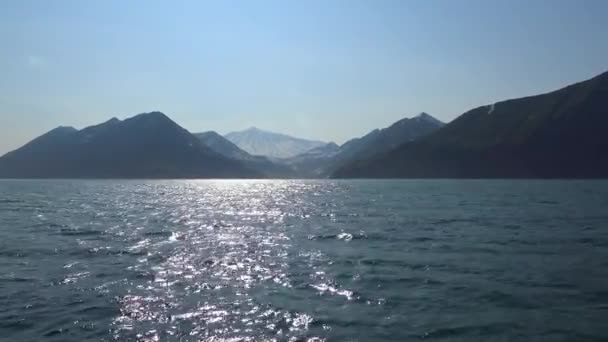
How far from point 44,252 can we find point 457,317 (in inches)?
1305

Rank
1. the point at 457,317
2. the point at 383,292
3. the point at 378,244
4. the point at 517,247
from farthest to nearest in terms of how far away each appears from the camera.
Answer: the point at 378,244 → the point at 517,247 → the point at 383,292 → the point at 457,317

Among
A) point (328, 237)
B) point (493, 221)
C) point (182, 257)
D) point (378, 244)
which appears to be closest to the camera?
point (182, 257)

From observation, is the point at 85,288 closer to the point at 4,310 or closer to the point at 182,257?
the point at 4,310

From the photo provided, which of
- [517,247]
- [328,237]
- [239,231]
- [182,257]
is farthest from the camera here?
[239,231]

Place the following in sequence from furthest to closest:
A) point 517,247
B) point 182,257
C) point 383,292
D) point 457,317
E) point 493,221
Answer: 1. point 493,221
2. point 517,247
3. point 182,257
4. point 383,292
5. point 457,317

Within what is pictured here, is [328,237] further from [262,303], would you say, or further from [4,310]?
[4,310]

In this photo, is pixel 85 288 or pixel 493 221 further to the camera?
pixel 493 221

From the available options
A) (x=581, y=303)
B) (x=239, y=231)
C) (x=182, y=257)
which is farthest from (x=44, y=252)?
(x=581, y=303)

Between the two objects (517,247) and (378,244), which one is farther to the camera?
(378,244)

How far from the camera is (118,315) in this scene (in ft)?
69.8

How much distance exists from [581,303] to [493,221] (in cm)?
4097

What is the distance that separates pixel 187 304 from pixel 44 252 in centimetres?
2175

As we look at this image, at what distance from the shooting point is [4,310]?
22094 mm

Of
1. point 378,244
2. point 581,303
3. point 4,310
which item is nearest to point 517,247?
point 378,244
